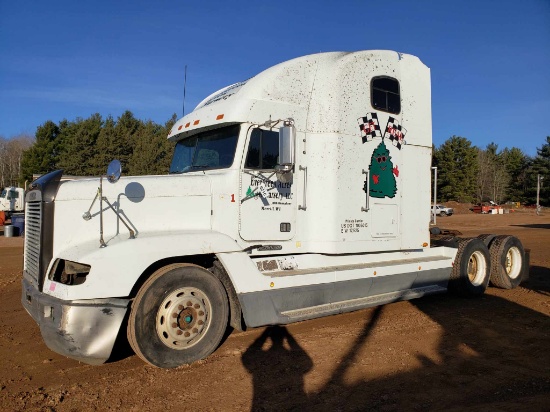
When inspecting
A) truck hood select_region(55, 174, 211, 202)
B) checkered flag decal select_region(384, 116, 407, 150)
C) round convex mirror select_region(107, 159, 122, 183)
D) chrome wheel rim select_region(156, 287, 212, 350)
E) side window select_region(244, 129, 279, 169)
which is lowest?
chrome wheel rim select_region(156, 287, 212, 350)

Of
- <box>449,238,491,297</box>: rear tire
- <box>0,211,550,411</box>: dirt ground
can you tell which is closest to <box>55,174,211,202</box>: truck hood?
<box>0,211,550,411</box>: dirt ground

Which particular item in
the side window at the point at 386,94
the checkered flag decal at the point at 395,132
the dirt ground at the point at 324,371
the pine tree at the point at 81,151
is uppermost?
the pine tree at the point at 81,151

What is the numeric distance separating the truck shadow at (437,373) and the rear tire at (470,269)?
4.59 ft

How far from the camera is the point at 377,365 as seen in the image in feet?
16.3

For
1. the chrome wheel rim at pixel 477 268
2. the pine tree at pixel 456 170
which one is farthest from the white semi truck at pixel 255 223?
the pine tree at pixel 456 170

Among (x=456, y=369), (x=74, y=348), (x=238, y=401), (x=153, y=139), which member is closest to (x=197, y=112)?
(x=74, y=348)

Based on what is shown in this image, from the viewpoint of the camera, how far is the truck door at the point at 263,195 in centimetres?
575

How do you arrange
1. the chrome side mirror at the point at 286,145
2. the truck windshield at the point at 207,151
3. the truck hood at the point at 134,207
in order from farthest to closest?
the truck windshield at the point at 207,151 < the chrome side mirror at the point at 286,145 < the truck hood at the point at 134,207

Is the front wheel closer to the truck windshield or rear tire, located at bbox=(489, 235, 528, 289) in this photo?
the truck windshield

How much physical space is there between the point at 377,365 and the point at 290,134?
2.81 meters

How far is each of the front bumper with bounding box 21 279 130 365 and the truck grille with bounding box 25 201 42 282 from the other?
59cm

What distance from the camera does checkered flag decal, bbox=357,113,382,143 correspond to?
6.69m

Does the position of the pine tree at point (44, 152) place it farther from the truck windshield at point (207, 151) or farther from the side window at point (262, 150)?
the side window at point (262, 150)

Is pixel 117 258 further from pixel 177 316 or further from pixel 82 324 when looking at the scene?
pixel 177 316
